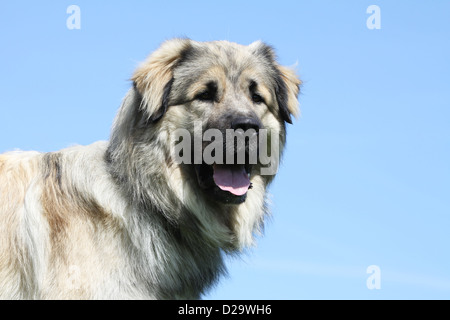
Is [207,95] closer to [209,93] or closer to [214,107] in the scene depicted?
[209,93]

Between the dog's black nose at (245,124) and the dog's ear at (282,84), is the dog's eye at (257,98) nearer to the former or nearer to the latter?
the dog's ear at (282,84)

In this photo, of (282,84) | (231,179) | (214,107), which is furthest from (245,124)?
(282,84)

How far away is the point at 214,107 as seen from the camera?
6.43 metres

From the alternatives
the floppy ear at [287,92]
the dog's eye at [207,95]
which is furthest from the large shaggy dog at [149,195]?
the floppy ear at [287,92]

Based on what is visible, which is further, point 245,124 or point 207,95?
point 207,95

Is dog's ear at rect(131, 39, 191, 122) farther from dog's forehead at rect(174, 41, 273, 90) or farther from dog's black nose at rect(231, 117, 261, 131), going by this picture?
dog's black nose at rect(231, 117, 261, 131)

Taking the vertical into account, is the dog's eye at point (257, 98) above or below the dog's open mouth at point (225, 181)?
above

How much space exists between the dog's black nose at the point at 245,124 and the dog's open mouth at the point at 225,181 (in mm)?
447

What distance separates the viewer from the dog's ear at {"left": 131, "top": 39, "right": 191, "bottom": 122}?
633 centimetres

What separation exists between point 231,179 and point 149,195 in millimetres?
847

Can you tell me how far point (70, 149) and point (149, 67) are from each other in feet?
3.97

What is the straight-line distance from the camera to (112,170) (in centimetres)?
637

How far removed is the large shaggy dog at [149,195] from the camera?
19.7ft
